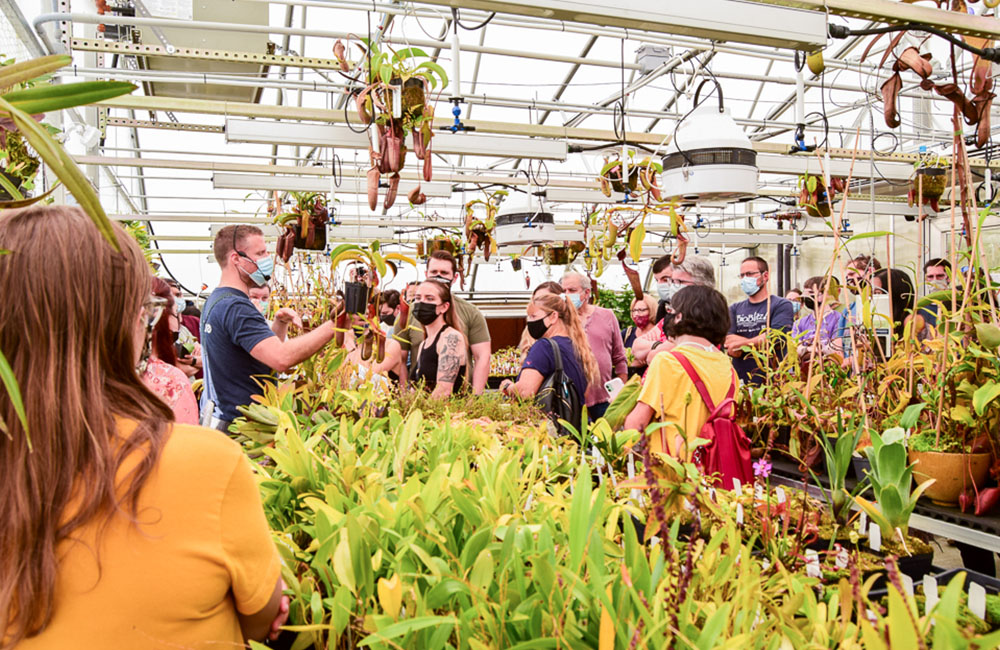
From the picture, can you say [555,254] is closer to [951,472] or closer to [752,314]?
[752,314]

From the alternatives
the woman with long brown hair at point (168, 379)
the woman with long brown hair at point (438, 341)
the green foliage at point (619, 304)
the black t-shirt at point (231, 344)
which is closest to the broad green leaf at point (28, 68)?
the woman with long brown hair at point (168, 379)

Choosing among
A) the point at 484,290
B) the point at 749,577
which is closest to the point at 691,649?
the point at 749,577

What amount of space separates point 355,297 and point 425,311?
4.44 feet

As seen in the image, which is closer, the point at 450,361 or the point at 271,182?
the point at 450,361

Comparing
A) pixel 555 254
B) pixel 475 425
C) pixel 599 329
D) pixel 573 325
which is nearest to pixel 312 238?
pixel 475 425

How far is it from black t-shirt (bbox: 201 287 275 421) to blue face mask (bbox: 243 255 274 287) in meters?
0.09

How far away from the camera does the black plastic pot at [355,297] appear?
2.44 meters

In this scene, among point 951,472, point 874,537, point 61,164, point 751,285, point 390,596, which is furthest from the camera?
point 751,285

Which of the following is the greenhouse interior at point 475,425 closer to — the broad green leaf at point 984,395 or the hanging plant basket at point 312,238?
the hanging plant basket at point 312,238

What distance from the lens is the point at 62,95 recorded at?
0.77 metres

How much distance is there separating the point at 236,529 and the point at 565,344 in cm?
282

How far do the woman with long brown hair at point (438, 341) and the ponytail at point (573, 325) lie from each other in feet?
1.58

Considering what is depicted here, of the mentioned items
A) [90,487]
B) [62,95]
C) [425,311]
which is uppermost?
[62,95]

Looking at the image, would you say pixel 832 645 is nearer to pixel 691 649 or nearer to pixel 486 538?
pixel 691 649
